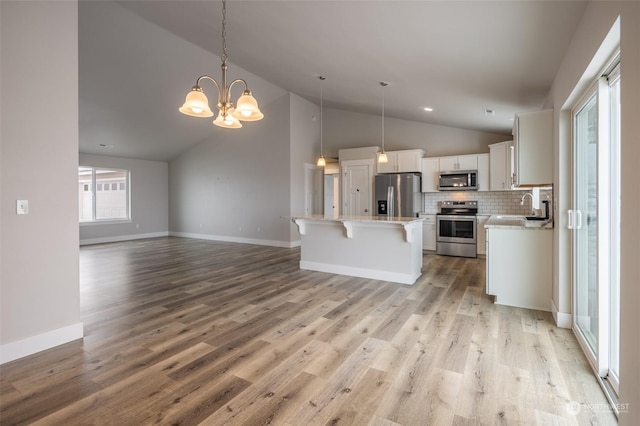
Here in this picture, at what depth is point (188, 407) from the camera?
1795 mm

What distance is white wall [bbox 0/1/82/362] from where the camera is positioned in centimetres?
234

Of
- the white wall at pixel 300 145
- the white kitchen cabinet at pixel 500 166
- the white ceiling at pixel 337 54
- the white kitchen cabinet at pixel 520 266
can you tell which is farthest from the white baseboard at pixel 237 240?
the white kitchen cabinet at pixel 520 266

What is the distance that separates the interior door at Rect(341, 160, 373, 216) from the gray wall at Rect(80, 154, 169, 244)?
629 centimetres

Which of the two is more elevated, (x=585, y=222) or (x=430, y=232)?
(x=585, y=222)

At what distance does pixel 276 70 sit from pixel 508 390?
5555mm

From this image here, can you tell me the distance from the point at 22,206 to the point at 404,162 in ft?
20.7

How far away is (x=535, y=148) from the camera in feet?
10.6

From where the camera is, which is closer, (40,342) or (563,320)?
(40,342)

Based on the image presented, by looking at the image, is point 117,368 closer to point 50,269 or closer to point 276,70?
point 50,269

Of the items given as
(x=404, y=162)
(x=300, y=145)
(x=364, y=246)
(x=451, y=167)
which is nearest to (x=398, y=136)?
(x=404, y=162)

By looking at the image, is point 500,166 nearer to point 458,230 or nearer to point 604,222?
point 458,230

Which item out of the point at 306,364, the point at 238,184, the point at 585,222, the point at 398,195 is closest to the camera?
the point at 306,364

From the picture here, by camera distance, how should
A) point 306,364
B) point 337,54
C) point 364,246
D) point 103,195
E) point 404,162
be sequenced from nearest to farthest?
1. point 306,364
2. point 337,54
3. point 364,246
4. point 404,162
5. point 103,195

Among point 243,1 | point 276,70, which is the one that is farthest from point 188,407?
point 276,70
